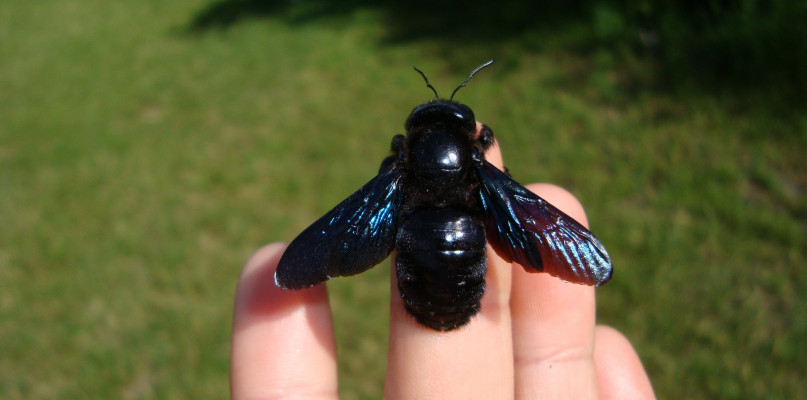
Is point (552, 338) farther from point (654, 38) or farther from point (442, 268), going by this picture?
point (654, 38)

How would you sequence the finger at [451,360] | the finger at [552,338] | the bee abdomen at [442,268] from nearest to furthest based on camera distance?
the bee abdomen at [442,268] < the finger at [451,360] < the finger at [552,338]

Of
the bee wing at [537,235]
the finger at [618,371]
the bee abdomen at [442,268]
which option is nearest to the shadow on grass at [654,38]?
the finger at [618,371]

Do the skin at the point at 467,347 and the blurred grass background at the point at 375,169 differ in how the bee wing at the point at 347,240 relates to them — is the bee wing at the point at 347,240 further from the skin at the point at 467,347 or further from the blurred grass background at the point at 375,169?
the blurred grass background at the point at 375,169

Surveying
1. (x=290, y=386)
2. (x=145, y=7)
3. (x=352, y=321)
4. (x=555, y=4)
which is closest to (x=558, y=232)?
(x=290, y=386)

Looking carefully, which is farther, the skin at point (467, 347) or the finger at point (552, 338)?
the finger at point (552, 338)

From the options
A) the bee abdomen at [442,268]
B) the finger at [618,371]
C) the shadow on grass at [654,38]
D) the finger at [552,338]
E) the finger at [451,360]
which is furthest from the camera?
the shadow on grass at [654,38]

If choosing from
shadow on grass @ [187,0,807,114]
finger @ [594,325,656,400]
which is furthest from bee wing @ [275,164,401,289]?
shadow on grass @ [187,0,807,114]

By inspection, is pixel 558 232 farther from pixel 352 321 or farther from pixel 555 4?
pixel 555 4

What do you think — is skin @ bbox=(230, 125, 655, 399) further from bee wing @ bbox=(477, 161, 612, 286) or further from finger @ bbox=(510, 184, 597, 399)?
bee wing @ bbox=(477, 161, 612, 286)
